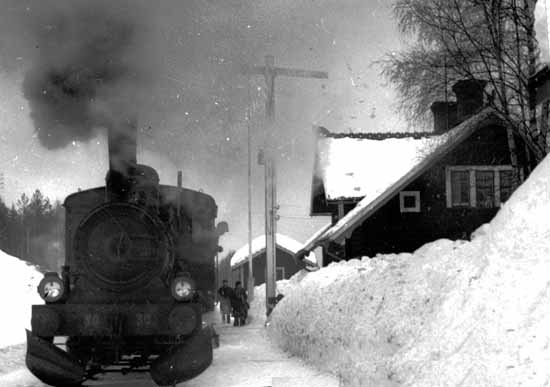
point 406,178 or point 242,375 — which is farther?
point 406,178

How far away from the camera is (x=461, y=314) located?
256 inches

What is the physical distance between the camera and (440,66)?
45.6 feet

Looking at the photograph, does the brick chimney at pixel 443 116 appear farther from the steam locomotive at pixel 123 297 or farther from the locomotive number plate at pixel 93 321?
the locomotive number plate at pixel 93 321

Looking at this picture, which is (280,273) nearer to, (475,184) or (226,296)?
(226,296)

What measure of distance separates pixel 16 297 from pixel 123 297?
64.0 feet

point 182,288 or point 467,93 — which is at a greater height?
point 467,93

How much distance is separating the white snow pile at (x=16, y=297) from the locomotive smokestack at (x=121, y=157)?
22.8ft

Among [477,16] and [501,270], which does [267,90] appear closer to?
[477,16]

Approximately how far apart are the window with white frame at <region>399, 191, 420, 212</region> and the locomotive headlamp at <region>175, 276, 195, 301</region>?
12498 mm

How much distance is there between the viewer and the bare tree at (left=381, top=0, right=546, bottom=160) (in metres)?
13.1

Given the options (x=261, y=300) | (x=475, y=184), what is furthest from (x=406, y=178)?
(x=261, y=300)

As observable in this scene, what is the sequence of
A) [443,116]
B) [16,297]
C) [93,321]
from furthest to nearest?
[16,297]
[443,116]
[93,321]

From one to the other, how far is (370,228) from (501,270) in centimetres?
1359

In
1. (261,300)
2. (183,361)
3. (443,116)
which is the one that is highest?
(443,116)
